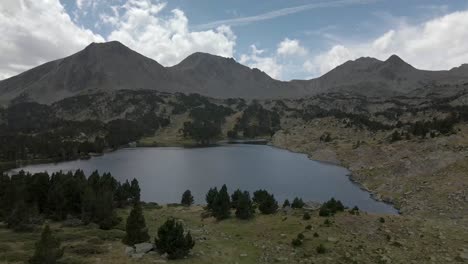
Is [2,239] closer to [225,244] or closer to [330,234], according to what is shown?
[225,244]

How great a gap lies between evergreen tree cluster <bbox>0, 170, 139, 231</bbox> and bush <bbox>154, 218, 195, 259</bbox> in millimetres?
19788

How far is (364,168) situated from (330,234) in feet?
296

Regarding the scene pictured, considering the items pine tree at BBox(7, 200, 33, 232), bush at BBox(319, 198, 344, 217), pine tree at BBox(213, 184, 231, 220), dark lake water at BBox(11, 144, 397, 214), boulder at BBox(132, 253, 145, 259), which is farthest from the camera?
dark lake water at BBox(11, 144, 397, 214)

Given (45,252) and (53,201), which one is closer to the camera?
(45,252)

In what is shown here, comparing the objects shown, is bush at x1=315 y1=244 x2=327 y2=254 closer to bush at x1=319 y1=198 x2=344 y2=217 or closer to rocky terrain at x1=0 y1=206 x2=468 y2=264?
rocky terrain at x1=0 y1=206 x2=468 y2=264

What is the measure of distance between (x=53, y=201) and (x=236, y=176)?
254ft

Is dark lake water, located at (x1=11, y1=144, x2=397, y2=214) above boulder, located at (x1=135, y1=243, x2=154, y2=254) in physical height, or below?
below

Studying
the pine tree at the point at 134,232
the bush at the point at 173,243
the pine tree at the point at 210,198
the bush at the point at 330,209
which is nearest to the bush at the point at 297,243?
the bush at the point at 330,209

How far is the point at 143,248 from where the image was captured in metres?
41.7

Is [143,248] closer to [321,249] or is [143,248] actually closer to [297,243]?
[297,243]

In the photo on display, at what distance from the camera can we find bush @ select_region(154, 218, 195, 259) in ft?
130

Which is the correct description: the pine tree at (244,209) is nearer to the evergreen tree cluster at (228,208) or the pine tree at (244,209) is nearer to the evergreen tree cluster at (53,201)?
the evergreen tree cluster at (228,208)

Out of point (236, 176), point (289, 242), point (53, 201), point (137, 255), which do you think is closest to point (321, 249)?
point (289, 242)

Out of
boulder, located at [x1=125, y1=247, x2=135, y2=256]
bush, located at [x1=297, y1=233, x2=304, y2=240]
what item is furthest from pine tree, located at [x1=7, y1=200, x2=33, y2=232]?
bush, located at [x1=297, y1=233, x2=304, y2=240]
